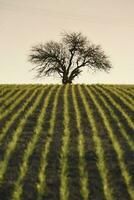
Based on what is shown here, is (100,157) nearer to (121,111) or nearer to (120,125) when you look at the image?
(120,125)

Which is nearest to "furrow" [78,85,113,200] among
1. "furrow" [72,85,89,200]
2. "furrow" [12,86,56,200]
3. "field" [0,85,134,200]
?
"field" [0,85,134,200]

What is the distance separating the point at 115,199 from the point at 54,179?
1702 millimetres

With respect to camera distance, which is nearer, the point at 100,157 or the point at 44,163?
the point at 44,163

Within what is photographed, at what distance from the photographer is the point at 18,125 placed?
18047 millimetres

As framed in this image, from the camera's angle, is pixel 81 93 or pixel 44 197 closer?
pixel 44 197

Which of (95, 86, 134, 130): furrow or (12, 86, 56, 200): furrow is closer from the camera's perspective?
(12, 86, 56, 200): furrow

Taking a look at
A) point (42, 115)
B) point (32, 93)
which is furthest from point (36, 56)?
point (42, 115)

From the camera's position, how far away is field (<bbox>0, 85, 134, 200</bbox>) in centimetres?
1120

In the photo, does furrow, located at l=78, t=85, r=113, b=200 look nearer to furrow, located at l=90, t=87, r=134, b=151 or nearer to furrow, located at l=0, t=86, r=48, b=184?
furrow, located at l=90, t=87, r=134, b=151

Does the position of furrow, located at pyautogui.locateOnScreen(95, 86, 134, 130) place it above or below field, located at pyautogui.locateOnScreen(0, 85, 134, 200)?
above

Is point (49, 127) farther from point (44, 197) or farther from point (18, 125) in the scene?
point (44, 197)

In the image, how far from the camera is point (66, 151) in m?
14.2

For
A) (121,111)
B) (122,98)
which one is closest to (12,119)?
(121,111)

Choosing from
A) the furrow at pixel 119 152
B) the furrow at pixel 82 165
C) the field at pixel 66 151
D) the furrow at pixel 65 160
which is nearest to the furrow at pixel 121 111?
the field at pixel 66 151
